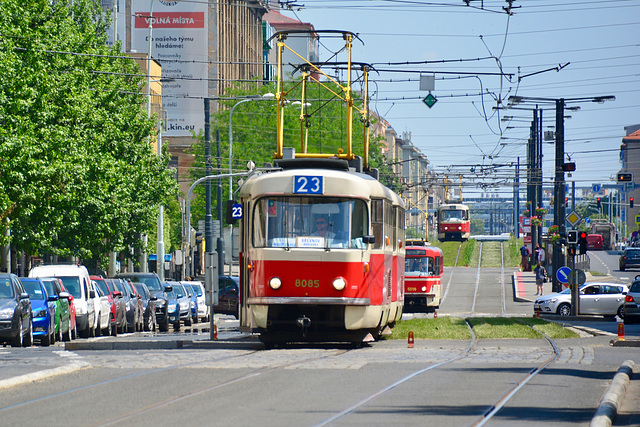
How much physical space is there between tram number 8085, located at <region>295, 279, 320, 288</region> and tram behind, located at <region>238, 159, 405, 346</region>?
2 centimetres

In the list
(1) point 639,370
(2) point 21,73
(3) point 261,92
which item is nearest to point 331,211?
(1) point 639,370

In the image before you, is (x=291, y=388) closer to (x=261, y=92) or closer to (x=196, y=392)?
(x=196, y=392)

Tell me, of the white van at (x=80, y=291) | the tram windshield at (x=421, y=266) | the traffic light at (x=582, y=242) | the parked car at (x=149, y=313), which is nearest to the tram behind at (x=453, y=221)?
the tram windshield at (x=421, y=266)

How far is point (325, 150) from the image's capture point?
93.6 m

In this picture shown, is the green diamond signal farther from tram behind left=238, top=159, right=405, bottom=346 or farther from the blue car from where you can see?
tram behind left=238, top=159, right=405, bottom=346

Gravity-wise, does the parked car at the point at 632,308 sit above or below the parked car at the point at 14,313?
below

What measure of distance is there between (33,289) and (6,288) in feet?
9.15

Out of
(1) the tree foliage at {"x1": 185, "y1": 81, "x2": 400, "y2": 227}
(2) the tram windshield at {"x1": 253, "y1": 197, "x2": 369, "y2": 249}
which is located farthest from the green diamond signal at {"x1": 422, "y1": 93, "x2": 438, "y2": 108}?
(1) the tree foliage at {"x1": 185, "y1": 81, "x2": 400, "y2": 227}

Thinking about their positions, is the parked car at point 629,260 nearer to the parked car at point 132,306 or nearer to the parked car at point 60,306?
the parked car at point 132,306

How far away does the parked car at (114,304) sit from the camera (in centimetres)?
3466

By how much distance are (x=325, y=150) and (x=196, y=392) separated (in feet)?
262

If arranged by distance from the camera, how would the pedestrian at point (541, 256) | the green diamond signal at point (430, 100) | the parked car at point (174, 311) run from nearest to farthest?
the parked car at point (174, 311)
the green diamond signal at point (430, 100)
the pedestrian at point (541, 256)

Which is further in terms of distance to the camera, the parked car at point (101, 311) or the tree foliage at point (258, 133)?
the tree foliage at point (258, 133)

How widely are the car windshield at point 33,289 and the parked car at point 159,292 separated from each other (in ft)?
36.8
